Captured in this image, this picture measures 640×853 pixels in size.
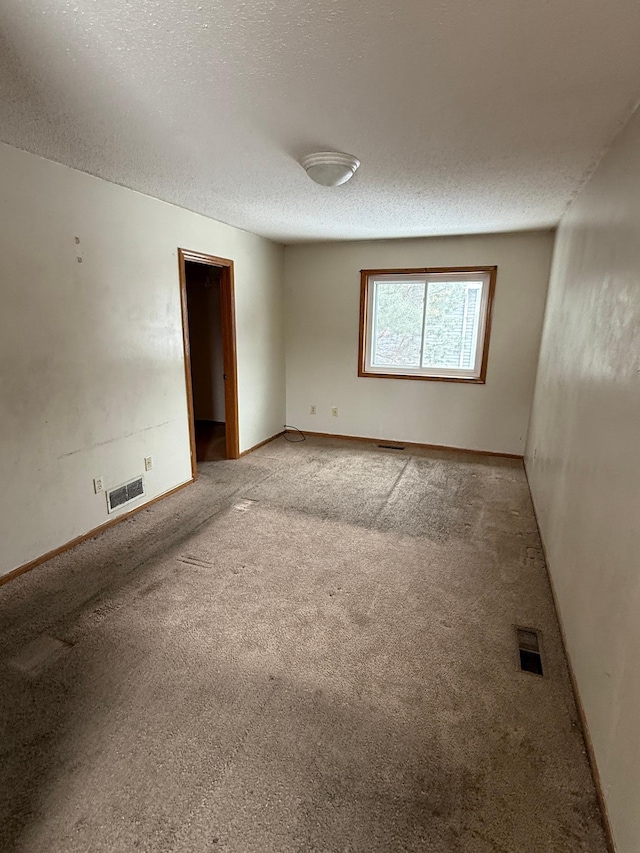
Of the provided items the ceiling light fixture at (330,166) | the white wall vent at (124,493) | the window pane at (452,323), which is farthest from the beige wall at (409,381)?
the white wall vent at (124,493)

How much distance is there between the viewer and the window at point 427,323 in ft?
15.1

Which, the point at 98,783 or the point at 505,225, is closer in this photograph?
the point at 98,783

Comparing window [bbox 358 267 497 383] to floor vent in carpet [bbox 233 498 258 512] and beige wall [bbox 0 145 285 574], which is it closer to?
beige wall [bbox 0 145 285 574]

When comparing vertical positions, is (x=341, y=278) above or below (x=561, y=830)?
above

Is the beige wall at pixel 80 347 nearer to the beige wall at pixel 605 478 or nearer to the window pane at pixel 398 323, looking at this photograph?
the window pane at pixel 398 323

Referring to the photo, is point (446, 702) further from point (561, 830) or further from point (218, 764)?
point (218, 764)

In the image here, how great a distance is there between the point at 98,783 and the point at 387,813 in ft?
3.04

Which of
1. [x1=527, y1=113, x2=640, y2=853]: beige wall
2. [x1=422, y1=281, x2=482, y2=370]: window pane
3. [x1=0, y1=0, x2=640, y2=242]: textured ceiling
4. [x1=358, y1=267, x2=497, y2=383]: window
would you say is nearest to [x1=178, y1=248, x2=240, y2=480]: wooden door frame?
[x1=0, y1=0, x2=640, y2=242]: textured ceiling

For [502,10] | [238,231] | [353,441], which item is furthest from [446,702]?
[238,231]

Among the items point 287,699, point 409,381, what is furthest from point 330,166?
point 409,381

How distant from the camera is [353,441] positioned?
211 inches

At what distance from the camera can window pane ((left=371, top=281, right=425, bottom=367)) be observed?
4.88 m

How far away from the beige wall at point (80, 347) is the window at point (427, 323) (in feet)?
6.75

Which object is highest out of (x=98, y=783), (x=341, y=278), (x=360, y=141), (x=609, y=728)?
(x=360, y=141)
